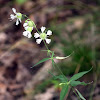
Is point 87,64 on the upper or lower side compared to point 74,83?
lower

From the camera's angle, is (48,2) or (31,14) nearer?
(31,14)

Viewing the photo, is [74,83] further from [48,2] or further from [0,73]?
[48,2]

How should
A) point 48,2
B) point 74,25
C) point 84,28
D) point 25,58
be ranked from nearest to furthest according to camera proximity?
1. point 25,58
2. point 84,28
3. point 74,25
4. point 48,2

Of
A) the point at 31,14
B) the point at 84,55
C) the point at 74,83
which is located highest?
the point at 31,14

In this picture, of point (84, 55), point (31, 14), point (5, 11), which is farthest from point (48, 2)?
point (84, 55)

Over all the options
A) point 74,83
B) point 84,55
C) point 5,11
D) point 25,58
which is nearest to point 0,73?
point 25,58

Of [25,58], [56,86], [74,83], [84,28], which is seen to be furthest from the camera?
[84,28]

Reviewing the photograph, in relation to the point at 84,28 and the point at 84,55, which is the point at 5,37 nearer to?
the point at 84,28
